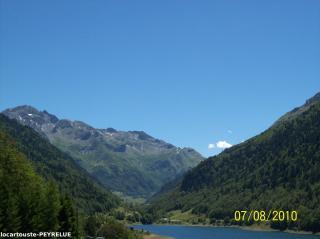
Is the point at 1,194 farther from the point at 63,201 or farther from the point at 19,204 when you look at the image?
the point at 63,201

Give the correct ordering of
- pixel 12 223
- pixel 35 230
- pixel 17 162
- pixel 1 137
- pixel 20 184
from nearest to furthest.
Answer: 1. pixel 12 223
2. pixel 35 230
3. pixel 20 184
4. pixel 17 162
5. pixel 1 137

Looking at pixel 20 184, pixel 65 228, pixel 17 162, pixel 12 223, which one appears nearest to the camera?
pixel 12 223

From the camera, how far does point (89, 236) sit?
656 feet

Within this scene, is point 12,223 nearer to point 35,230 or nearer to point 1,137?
point 35,230

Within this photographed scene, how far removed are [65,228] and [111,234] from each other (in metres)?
75.1

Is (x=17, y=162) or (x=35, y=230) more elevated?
(x=17, y=162)

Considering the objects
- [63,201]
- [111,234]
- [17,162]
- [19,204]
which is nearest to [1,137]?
[17,162]

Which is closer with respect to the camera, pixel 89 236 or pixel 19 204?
pixel 19 204

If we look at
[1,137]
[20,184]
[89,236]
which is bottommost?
[89,236]

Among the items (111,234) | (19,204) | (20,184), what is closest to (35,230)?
(19,204)

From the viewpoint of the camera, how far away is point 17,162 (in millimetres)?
162750

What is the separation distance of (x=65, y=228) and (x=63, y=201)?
655 centimetres

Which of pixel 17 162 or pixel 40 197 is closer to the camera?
pixel 40 197

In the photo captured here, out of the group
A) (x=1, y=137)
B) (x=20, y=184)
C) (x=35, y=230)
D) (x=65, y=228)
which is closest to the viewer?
(x=35, y=230)
